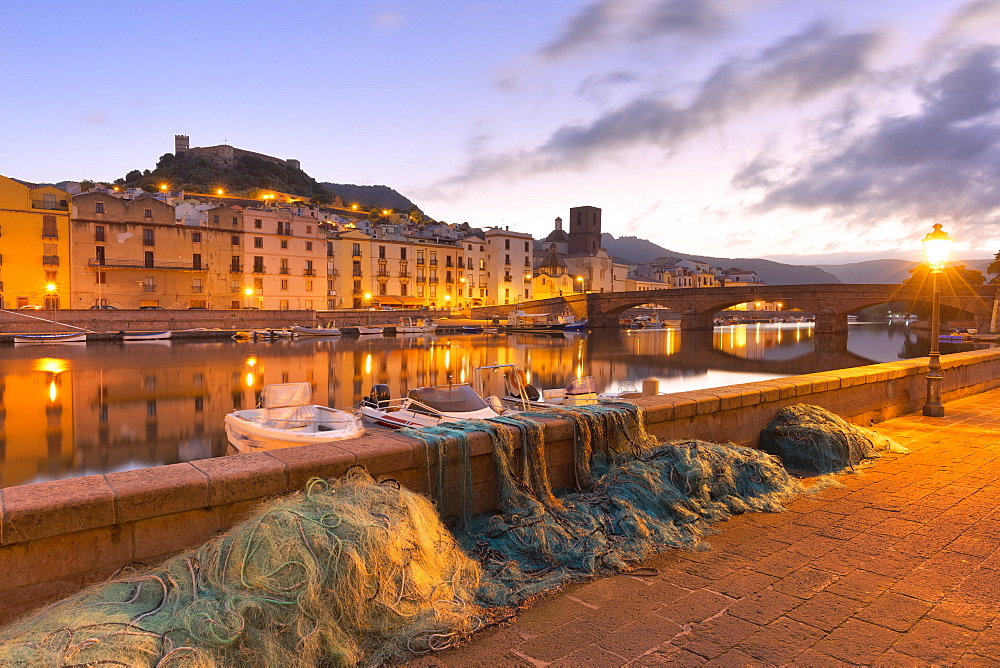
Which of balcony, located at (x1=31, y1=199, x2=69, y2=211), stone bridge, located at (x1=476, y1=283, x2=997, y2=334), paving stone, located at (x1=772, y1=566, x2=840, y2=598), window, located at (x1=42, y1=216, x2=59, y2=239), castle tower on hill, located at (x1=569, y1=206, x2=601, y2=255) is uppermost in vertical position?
castle tower on hill, located at (x1=569, y1=206, x2=601, y2=255)

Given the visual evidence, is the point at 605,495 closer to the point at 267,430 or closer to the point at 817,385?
the point at 817,385

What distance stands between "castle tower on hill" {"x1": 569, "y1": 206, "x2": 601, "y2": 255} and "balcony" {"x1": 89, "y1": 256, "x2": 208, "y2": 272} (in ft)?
235

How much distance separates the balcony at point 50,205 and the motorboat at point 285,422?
49.4 meters

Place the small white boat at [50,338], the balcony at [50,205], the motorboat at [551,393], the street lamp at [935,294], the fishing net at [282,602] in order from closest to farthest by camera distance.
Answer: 1. the fishing net at [282,602]
2. the street lamp at [935,294]
3. the motorboat at [551,393]
4. the small white boat at [50,338]
5. the balcony at [50,205]

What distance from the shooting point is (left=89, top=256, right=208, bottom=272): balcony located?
5019 centimetres

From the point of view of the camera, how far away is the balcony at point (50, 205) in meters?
49.1

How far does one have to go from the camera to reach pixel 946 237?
9.50 meters

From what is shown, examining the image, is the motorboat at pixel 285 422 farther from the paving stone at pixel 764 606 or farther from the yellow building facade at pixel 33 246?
the yellow building facade at pixel 33 246

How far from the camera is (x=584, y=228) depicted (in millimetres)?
113875

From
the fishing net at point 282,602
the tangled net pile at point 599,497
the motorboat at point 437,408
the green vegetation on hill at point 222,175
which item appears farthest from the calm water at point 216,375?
the green vegetation on hill at point 222,175

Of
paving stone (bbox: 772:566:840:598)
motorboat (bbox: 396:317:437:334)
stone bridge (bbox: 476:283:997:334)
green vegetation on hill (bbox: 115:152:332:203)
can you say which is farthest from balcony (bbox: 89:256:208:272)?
paving stone (bbox: 772:566:840:598)

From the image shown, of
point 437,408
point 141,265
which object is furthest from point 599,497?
point 141,265

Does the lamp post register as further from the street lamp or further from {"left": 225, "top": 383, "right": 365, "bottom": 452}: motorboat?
the street lamp

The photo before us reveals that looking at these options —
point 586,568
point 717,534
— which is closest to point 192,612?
point 586,568
